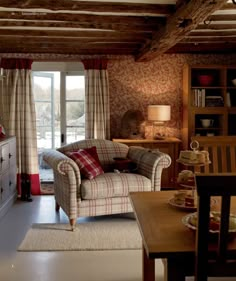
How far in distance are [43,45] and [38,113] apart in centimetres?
157

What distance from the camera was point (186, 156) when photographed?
7.19ft

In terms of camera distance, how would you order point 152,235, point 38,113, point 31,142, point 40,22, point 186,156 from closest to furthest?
point 152,235
point 186,156
point 40,22
point 31,142
point 38,113

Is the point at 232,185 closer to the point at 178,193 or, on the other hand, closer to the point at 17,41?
the point at 178,193

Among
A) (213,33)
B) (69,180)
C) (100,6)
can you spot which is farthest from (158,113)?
(100,6)

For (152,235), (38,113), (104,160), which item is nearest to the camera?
(152,235)

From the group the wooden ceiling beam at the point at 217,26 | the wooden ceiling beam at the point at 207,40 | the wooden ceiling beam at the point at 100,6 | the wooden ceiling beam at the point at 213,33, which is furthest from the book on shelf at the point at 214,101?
the wooden ceiling beam at the point at 100,6

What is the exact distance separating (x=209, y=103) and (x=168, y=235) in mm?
4405

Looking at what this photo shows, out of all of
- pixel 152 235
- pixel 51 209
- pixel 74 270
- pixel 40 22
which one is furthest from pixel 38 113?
pixel 152 235

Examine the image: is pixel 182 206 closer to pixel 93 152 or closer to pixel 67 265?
pixel 67 265

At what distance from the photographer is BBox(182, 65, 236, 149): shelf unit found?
5.76 metres

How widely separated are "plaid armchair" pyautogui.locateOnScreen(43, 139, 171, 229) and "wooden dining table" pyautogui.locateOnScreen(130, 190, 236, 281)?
185 cm

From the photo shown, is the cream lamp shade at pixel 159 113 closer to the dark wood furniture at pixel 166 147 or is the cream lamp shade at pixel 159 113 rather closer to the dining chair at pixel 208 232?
the dark wood furniture at pixel 166 147

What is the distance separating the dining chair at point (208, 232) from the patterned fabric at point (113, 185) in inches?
102

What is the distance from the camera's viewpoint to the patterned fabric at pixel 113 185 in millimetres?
4086
